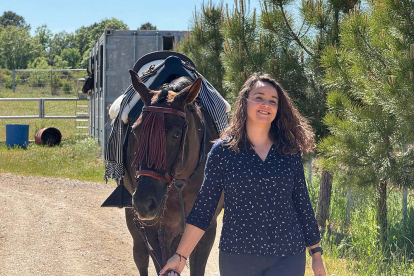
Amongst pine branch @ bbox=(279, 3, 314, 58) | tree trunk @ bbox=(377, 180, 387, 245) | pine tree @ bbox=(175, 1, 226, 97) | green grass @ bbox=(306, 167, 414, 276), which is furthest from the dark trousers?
pine tree @ bbox=(175, 1, 226, 97)

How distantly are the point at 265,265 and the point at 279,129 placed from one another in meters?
0.72

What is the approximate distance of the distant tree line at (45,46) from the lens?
54.4 metres

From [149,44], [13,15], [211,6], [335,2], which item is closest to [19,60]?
[149,44]

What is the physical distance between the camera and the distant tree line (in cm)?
5441

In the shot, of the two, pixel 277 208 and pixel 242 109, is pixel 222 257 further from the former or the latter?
pixel 242 109

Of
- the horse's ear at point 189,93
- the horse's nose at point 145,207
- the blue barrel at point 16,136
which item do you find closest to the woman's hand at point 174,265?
the horse's nose at point 145,207

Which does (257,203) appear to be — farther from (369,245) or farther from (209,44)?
(209,44)

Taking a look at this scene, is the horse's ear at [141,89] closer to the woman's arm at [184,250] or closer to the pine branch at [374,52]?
the woman's arm at [184,250]

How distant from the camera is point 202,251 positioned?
14.4 feet

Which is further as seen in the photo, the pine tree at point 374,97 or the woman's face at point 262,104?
the pine tree at point 374,97

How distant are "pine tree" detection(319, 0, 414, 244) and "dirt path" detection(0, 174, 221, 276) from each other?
202 centimetres

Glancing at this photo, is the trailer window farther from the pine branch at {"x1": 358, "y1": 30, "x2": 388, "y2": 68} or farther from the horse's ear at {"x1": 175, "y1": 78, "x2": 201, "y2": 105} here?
the horse's ear at {"x1": 175, "y1": 78, "x2": 201, "y2": 105}

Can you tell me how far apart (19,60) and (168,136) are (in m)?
55.1

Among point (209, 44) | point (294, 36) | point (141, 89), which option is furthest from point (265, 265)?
point (209, 44)
